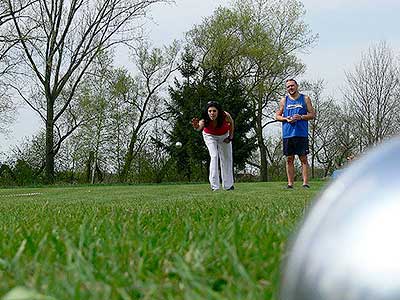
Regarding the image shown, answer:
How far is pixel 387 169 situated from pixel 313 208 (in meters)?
0.22

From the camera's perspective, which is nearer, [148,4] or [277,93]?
[148,4]

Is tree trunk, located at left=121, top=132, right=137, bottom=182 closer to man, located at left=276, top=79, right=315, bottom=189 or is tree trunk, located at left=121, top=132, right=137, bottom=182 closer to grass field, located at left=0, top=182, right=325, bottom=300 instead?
man, located at left=276, top=79, right=315, bottom=189

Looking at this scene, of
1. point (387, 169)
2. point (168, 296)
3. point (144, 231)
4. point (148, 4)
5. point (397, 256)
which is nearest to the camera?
point (397, 256)

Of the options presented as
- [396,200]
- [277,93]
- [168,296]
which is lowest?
[168,296]

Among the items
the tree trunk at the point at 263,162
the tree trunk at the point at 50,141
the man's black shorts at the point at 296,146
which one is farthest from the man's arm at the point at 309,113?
the tree trunk at the point at 263,162

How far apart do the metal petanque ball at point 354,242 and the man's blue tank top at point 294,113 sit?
31.2 ft

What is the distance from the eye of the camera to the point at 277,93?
39344 mm

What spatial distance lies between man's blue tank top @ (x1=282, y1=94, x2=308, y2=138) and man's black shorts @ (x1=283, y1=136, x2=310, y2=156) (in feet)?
0.25

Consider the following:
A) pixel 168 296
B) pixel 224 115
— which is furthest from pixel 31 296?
pixel 224 115

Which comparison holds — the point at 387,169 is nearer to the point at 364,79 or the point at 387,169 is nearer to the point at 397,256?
the point at 397,256

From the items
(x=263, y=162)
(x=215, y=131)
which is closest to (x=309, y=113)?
(x=215, y=131)

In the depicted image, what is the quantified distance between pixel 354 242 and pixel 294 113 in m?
9.73

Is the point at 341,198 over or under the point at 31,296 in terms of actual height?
over

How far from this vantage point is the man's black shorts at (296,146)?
35.6 ft
